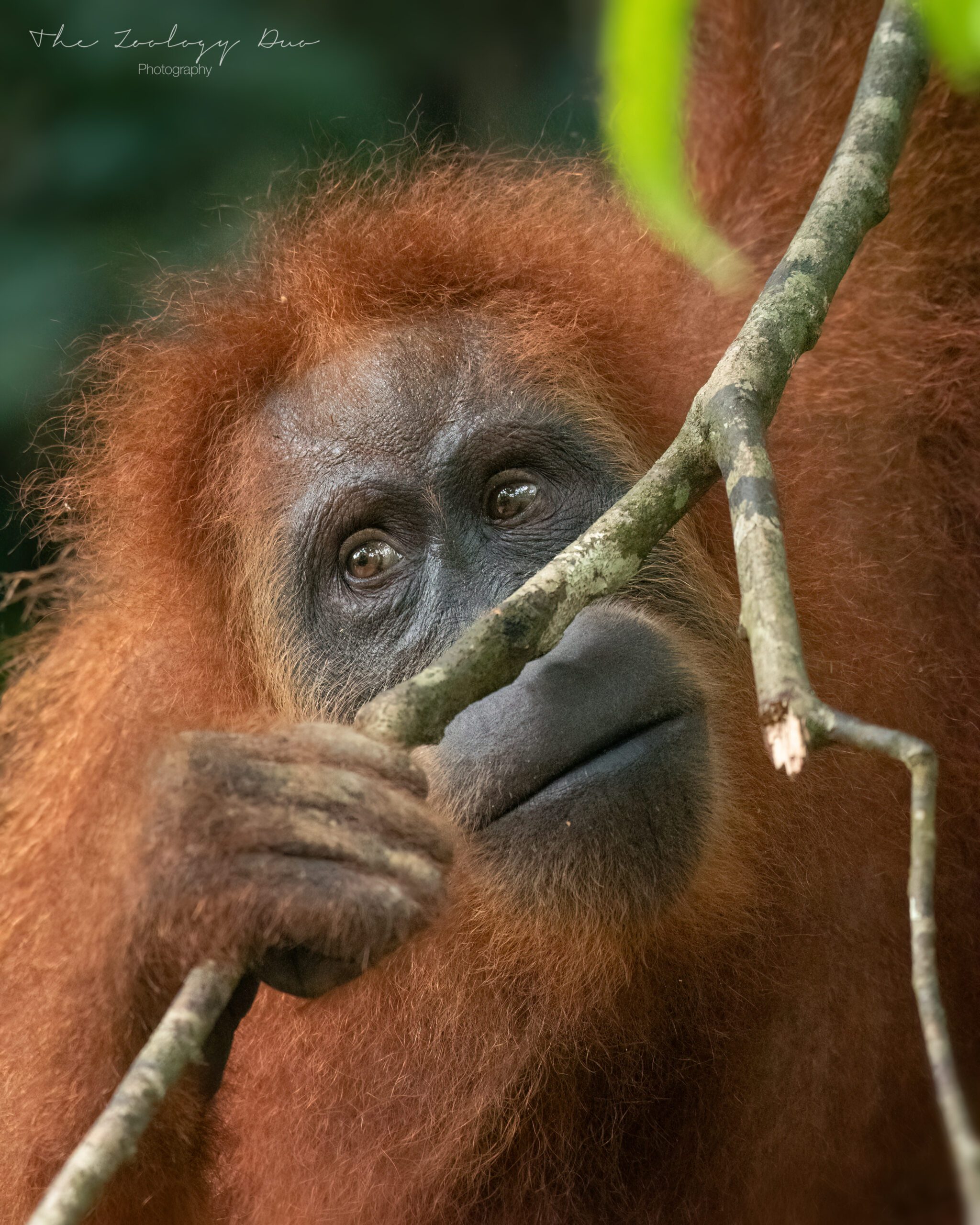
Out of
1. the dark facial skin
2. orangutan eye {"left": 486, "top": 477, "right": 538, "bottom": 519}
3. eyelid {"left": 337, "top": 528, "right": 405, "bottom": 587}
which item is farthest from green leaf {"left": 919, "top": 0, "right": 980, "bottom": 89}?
eyelid {"left": 337, "top": 528, "right": 405, "bottom": 587}

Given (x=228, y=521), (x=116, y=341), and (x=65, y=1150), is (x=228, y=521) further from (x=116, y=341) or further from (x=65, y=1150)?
(x=65, y=1150)

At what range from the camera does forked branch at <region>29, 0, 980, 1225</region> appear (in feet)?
3.15

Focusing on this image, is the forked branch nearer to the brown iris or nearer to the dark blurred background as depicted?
the brown iris

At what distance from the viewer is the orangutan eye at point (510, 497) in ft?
7.39

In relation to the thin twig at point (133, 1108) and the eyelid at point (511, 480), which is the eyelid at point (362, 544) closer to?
the eyelid at point (511, 480)

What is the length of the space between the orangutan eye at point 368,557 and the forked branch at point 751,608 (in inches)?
29.3

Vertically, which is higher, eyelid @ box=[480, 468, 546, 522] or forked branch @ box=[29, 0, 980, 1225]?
forked branch @ box=[29, 0, 980, 1225]

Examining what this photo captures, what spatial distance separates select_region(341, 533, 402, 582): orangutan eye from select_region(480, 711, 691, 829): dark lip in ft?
1.73

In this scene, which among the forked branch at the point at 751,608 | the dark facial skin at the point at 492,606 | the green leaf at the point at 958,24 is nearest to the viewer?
the forked branch at the point at 751,608

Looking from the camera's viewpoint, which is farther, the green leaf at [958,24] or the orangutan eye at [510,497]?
the orangutan eye at [510,497]

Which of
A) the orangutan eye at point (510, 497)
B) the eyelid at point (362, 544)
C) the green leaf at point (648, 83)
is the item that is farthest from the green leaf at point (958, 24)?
the eyelid at point (362, 544)

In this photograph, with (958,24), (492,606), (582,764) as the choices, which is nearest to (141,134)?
(492,606)

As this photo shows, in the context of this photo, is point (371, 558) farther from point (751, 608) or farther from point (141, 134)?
point (141, 134)

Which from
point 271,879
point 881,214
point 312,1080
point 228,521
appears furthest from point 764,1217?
point 881,214
